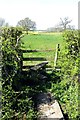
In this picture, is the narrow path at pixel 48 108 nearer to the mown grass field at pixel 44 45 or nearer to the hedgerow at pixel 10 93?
the hedgerow at pixel 10 93

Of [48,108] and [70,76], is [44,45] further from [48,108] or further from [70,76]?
[48,108]

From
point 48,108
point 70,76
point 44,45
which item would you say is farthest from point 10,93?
point 44,45

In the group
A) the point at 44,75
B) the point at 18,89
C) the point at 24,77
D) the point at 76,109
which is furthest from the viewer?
the point at 44,75

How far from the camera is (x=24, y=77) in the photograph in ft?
26.7

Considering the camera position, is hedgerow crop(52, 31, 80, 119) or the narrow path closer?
the narrow path

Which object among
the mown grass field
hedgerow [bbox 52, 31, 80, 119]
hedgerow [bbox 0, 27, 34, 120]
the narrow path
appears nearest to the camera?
hedgerow [bbox 0, 27, 34, 120]

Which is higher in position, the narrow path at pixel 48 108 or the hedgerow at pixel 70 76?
the hedgerow at pixel 70 76

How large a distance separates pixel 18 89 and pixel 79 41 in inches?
78.5

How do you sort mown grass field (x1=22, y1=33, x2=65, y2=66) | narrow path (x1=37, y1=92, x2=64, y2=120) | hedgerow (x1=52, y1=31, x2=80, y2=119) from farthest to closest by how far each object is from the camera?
mown grass field (x1=22, y1=33, x2=65, y2=66), hedgerow (x1=52, y1=31, x2=80, y2=119), narrow path (x1=37, y1=92, x2=64, y2=120)

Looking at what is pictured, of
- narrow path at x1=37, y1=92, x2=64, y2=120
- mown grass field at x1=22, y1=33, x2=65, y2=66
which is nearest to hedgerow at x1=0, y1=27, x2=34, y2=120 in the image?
narrow path at x1=37, y1=92, x2=64, y2=120

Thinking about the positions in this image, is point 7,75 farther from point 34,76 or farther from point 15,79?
point 34,76

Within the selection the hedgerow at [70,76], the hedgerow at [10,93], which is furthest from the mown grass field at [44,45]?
the hedgerow at [10,93]

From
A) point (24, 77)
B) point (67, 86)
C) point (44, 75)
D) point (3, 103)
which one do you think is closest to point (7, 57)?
point (3, 103)

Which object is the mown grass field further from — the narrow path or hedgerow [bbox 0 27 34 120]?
hedgerow [bbox 0 27 34 120]
